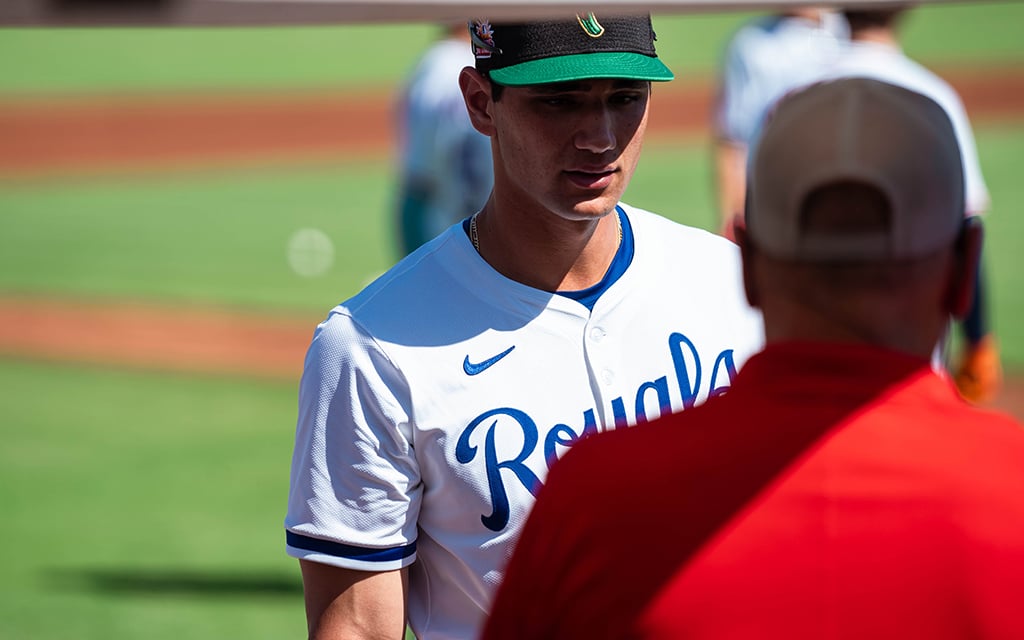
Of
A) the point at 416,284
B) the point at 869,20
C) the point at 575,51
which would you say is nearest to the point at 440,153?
the point at 869,20

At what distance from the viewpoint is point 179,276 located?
14.1 meters

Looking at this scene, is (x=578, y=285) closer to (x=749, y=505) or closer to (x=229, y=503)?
(x=749, y=505)

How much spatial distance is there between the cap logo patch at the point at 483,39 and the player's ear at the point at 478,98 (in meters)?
0.06

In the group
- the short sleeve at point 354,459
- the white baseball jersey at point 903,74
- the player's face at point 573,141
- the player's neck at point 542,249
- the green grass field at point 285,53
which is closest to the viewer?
the short sleeve at point 354,459

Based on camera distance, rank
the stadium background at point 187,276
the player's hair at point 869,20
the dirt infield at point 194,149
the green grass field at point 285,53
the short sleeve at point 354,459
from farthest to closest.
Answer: the green grass field at point 285,53 < the dirt infield at point 194,149 < the stadium background at point 187,276 < the player's hair at point 869,20 < the short sleeve at point 354,459

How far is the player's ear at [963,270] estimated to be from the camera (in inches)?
70.8

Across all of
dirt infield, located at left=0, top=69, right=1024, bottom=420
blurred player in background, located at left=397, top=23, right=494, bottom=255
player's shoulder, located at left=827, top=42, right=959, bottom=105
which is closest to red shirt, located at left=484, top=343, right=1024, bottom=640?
player's shoulder, located at left=827, top=42, right=959, bottom=105

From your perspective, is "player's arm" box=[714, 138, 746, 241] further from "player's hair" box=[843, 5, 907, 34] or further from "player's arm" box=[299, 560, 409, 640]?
"player's arm" box=[299, 560, 409, 640]

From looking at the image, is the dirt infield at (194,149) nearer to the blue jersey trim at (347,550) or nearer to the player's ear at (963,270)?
the blue jersey trim at (347,550)

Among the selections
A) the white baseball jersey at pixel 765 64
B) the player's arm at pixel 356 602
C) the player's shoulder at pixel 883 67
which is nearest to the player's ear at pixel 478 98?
the player's arm at pixel 356 602

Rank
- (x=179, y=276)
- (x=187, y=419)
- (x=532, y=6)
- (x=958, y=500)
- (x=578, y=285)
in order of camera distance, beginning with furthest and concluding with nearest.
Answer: (x=179, y=276)
(x=187, y=419)
(x=578, y=285)
(x=958, y=500)
(x=532, y=6)

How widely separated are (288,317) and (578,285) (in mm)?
9572

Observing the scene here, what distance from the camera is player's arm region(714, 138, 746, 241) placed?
7.80 meters

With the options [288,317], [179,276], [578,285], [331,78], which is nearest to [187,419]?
[288,317]
